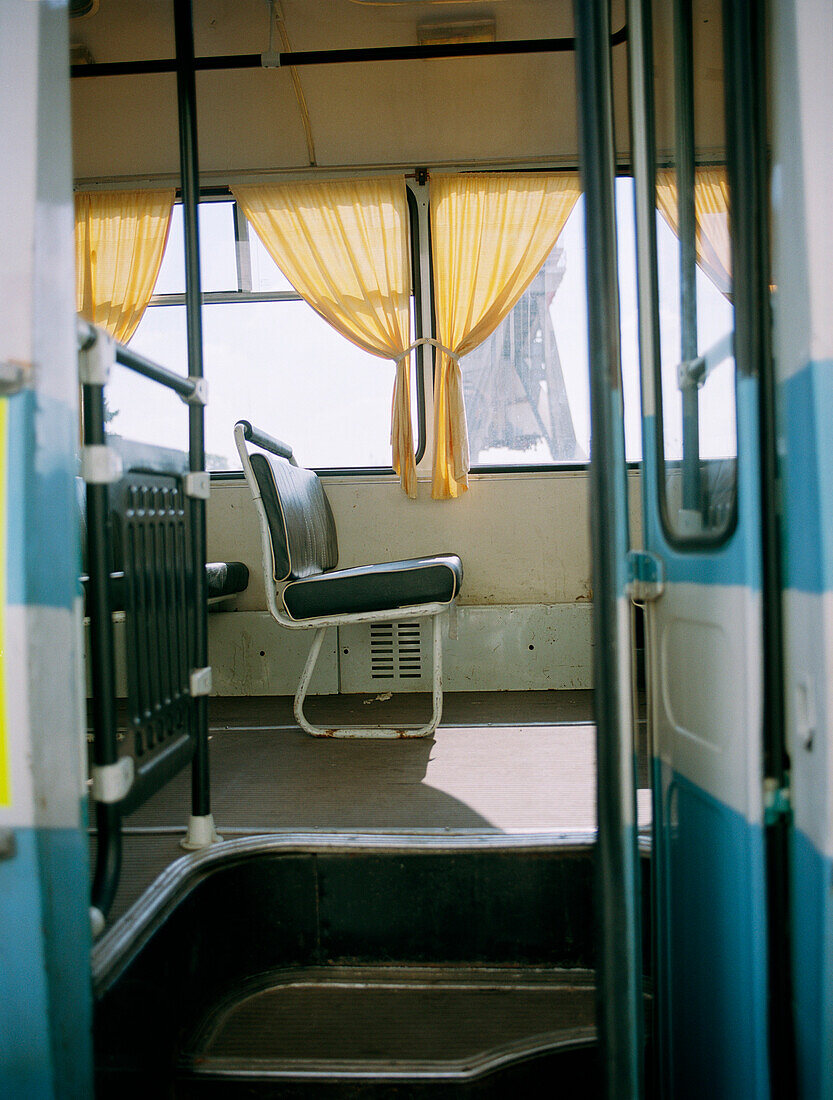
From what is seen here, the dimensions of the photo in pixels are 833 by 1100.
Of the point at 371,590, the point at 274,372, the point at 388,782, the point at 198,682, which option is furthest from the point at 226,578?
the point at 198,682

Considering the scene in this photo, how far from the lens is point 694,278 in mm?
1009

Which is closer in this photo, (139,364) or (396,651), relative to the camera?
(139,364)

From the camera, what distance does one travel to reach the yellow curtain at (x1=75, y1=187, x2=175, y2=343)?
11.6ft

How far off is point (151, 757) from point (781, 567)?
40.5 inches

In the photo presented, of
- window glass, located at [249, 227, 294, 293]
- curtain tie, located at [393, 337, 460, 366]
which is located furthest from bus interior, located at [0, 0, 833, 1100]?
curtain tie, located at [393, 337, 460, 366]

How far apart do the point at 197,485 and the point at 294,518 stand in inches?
38.7

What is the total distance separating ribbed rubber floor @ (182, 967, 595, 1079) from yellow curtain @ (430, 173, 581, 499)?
228 cm

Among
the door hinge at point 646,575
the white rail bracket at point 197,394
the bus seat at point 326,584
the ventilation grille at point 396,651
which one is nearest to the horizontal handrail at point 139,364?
the white rail bracket at point 197,394

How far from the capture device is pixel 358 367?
352 centimetres

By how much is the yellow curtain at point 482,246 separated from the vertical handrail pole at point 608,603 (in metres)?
2.65

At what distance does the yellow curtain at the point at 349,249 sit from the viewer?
11.1 ft

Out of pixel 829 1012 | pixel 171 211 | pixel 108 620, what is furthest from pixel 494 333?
pixel 829 1012

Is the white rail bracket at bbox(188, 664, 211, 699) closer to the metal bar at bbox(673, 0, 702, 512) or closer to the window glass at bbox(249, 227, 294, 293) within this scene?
the metal bar at bbox(673, 0, 702, 512)

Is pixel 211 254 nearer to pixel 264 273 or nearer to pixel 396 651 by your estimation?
pixel 264 273
